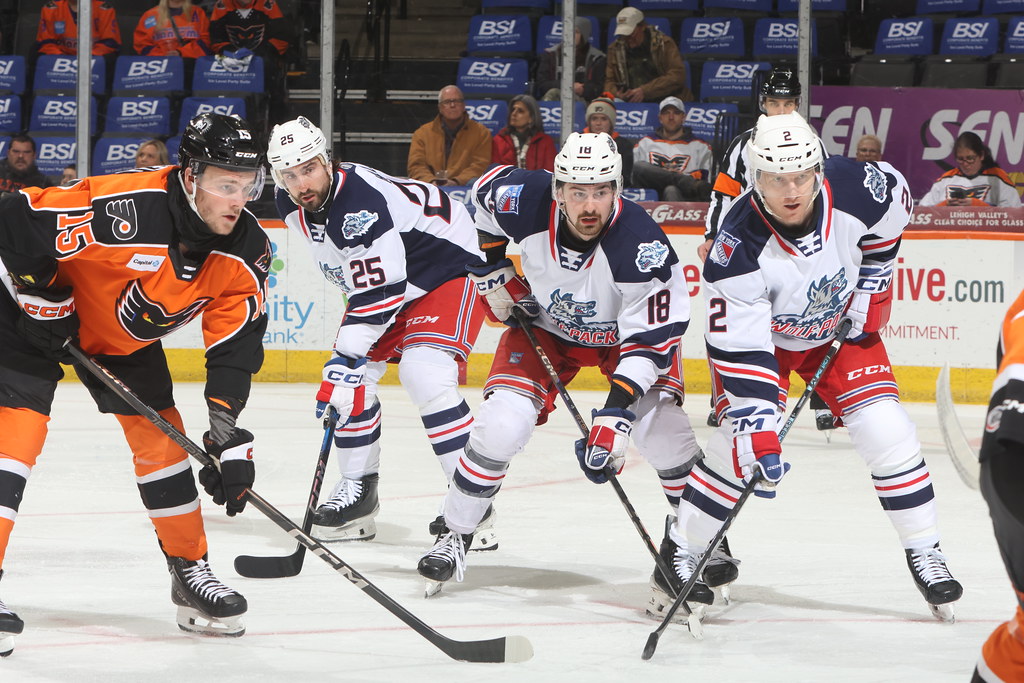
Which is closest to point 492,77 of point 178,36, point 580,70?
point 580,70

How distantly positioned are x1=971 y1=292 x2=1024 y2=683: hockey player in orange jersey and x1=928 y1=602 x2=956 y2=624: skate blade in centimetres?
146

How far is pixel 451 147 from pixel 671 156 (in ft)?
3.96

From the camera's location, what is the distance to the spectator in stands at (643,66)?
8125 millimetres

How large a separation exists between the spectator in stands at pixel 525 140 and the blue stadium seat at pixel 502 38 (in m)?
1.44

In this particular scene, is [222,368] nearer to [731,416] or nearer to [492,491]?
[492,491]

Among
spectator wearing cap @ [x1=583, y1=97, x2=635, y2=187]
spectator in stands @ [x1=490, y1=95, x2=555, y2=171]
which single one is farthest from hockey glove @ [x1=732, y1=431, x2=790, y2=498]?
spectator in stands @ [x1=490, y1=95, x2=555, y2=171]

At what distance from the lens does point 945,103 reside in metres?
7.73

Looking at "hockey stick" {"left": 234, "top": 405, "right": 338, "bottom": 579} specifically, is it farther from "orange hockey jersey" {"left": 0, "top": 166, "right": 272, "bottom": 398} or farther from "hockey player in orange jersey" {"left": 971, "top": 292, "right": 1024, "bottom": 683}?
"hockey player in orange jersey" {"left": 971, "top": 292, "right": 1024, "bottom": 683}

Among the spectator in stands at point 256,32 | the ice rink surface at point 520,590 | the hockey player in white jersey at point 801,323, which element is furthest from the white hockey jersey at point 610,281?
the spectator in stands at point 256,32

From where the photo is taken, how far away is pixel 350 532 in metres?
4.23

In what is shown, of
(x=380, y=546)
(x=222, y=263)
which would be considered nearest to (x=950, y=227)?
(x=380, y=546)

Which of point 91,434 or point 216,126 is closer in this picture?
point 216,126

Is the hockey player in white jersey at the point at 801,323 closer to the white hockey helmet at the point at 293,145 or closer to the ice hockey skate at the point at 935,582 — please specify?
the ice hockey skate at the point at 935,582

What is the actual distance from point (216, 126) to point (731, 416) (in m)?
1.29
